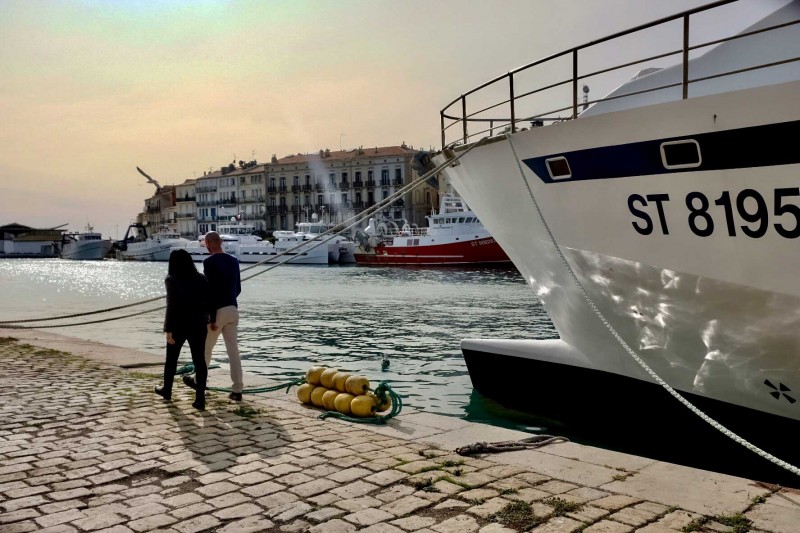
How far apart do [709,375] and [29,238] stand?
506ft

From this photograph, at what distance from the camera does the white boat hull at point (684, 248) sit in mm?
5250

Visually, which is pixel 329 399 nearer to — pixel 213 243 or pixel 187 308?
pixel 187 308

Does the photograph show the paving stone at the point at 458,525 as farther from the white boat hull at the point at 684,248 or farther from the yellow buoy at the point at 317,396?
the yellow buoy at the point at 317,396

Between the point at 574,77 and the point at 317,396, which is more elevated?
the point at 574,77

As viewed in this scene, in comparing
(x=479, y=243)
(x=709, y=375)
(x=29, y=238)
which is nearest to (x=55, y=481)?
(x=709, y=375)

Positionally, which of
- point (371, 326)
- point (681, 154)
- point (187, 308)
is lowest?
point (371, 326)

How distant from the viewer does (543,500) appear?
13.9ft

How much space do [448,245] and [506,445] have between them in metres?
50.2

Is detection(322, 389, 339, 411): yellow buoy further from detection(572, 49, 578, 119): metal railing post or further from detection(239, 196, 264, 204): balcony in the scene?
detection(239, 196, 264, 204): balcony

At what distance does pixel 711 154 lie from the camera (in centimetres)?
542

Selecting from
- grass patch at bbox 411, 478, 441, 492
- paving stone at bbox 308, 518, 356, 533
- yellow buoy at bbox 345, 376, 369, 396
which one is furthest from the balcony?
paving stone at bbox 308, 518, 356, 533

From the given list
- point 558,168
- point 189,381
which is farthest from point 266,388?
point 558,168

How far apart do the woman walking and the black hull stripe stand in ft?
13.2

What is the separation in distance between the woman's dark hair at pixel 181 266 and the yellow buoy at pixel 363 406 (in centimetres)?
220
